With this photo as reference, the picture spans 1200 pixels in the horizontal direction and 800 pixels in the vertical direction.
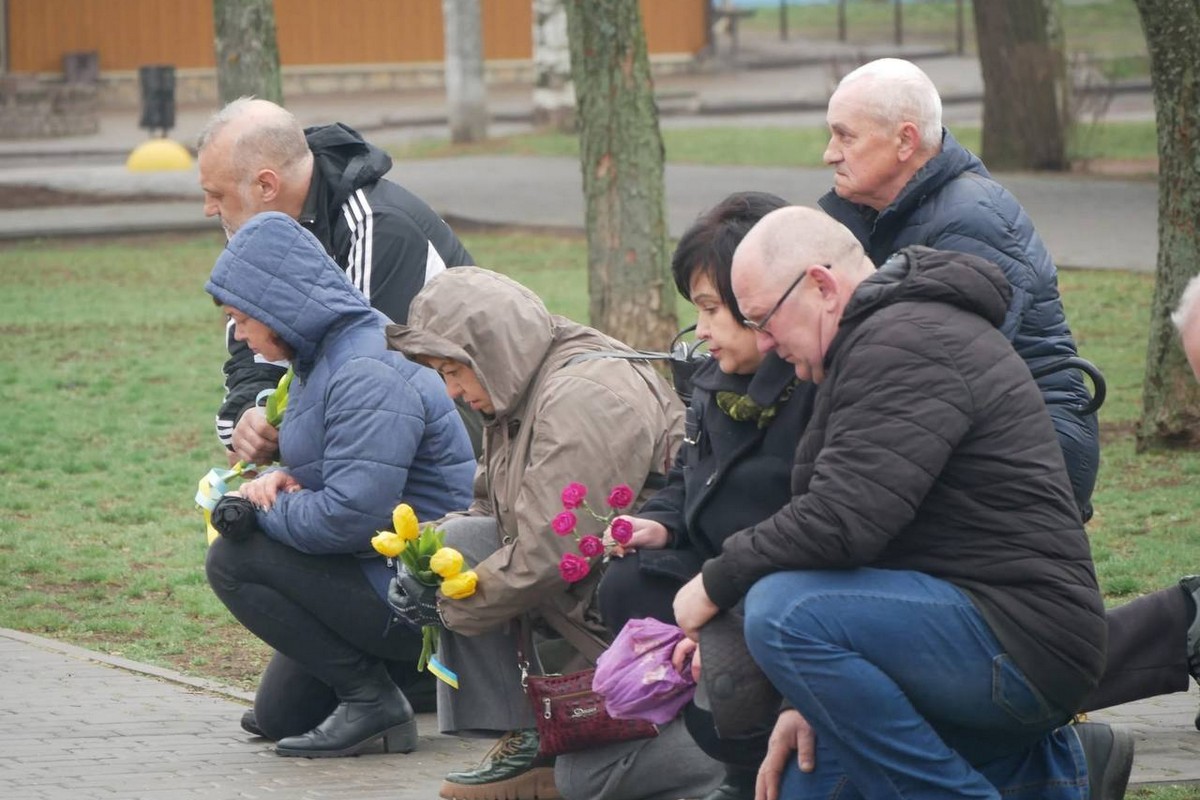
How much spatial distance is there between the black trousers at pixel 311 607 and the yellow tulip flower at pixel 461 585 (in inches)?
24.9

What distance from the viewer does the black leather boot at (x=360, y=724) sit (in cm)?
537

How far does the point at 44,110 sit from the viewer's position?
109 ft

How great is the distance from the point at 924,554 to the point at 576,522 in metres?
0.99

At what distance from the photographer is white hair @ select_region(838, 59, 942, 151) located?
4746 mm

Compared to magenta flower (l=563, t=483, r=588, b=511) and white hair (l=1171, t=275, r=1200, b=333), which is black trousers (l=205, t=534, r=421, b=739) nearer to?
magenta flower (l=563, t=483, r=588, b=511)

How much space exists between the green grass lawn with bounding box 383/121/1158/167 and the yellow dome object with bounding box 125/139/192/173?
3.05m

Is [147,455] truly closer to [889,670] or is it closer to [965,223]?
[965,223]

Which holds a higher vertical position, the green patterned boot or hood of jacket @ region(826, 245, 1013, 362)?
hood of jacket @ region(826, 245, 1013, 362)

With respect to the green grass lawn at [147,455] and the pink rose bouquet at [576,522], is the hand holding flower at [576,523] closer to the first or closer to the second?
the pink rose bouquet at [576,522]

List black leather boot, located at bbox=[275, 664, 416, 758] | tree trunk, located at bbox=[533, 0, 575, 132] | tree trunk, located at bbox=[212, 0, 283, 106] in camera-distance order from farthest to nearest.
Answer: tree trunk, located at bbox=[533, 0, 575, 132]
tree trunk, located at bbox=[212, 0, 283, 106]
black leather boot, located at bbox=[275, 664, 416, 758]

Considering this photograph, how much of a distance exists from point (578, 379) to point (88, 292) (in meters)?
12.6

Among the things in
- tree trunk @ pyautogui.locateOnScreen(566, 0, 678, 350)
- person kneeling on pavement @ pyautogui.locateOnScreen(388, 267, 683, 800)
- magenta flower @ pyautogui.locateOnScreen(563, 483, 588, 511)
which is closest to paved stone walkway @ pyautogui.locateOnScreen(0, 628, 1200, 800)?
person kneeling on pavement @ pyautogui.locateOnScreen(388, 267, 683, 800)

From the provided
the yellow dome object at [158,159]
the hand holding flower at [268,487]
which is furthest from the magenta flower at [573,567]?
the yellow dome object at [158,159]

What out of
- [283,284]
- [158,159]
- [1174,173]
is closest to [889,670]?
[283,284]
